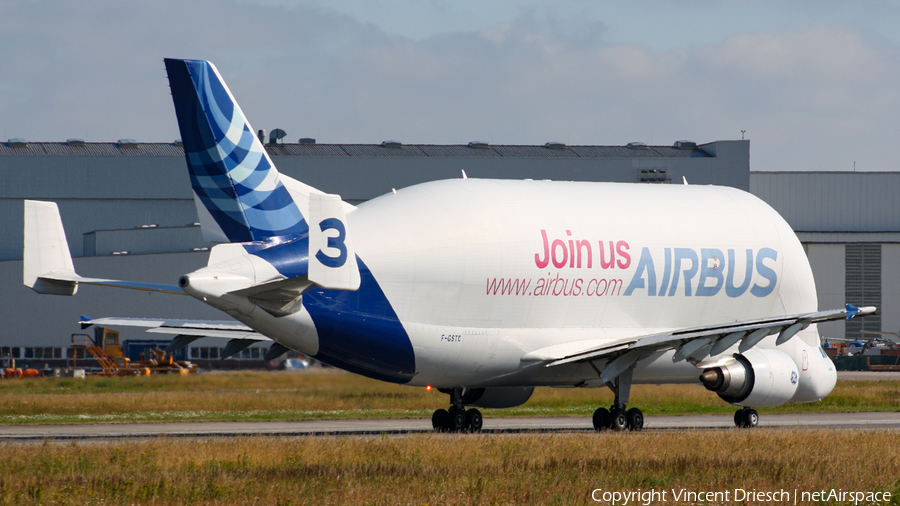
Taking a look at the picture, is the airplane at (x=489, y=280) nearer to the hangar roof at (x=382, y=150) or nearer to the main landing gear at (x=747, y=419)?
the main landing gear at (x=747, y=419)

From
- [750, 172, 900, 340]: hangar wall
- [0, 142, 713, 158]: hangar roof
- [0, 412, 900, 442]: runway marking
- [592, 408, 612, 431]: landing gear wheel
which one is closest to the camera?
[0, 412, 900, 442]: runway marking

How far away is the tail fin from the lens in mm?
25094

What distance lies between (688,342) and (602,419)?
363cm

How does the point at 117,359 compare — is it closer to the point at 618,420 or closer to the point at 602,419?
the point at 602,419

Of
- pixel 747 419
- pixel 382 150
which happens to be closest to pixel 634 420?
pixel 747 419

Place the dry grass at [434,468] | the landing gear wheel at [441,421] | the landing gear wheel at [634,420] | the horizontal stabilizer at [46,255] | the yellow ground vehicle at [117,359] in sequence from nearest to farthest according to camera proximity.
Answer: the dry grass at [434,468], the horizontal stabilizer at [46,255], the landing gear wheel at [634,420], the landing gear wheel at [441,421], the yellow ground vehicle at [117,359]

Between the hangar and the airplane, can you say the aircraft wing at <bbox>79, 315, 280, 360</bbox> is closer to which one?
the airplane

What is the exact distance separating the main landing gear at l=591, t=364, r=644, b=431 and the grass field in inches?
313

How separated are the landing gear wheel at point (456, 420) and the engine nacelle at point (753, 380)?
22.0 feet

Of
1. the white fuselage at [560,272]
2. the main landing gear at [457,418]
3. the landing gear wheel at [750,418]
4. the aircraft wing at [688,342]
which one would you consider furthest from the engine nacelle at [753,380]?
the main landing gear at [457,418]

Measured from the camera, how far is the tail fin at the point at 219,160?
82.3 ft

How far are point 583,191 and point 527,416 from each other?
37.0 ft

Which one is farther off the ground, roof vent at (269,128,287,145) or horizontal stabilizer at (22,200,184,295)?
roof vent at (269,128,287,145)

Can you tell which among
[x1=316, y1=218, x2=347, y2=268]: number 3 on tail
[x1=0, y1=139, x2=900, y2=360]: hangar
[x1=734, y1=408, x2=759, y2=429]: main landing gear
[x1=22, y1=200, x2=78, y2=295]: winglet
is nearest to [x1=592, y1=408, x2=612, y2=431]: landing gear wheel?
[x1=734, y1=408, x2=759, y2=429]: main landing gear
